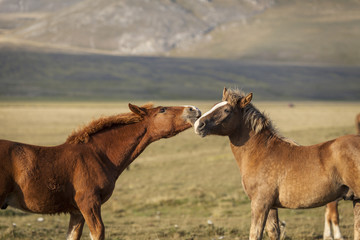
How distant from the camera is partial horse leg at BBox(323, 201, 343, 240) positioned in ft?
32.3

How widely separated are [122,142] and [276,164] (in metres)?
2.41

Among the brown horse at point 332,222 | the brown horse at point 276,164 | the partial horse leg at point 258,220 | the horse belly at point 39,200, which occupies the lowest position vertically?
the brown horse at point 332,222

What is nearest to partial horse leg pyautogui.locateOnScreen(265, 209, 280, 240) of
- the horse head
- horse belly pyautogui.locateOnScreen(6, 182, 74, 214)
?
the horse head

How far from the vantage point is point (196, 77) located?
15325cm

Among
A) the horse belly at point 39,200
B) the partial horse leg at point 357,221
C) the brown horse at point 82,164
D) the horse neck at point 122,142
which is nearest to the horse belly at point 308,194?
the partial horse leg at point 357,221

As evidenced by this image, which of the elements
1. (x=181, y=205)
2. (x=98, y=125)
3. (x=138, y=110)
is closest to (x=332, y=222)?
(x=138, y=110)

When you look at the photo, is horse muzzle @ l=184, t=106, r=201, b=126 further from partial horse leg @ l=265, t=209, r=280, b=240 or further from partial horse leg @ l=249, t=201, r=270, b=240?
partial horse leg @ l=265, t=209, r=280, b=240

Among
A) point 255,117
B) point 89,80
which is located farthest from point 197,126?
point 89,80

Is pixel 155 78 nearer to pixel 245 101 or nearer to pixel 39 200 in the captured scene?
pixel 245 101

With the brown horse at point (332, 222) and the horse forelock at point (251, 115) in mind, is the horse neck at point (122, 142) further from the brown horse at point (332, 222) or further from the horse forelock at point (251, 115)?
the brown horse at point (332, 222)

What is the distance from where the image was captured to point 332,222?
32.6 feet

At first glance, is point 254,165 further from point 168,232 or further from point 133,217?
point 133,217

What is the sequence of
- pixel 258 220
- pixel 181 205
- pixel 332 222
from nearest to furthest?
1. pixel 258 220
2. pixel 332 222
3. pixel 181 205

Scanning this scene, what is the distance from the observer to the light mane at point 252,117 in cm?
785
